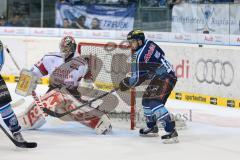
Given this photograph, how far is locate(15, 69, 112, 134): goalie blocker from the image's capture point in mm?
7113

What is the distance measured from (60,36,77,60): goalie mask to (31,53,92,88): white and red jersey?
0.07m

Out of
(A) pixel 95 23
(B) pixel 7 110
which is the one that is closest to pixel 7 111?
(B) pixel 7 110

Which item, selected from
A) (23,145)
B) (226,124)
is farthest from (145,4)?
(23,145)

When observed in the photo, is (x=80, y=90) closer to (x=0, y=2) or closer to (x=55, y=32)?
(x=55, y=32)

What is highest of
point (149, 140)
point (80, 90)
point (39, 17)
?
point (39, 17)

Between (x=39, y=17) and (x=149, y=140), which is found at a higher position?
(x=39, y=17)

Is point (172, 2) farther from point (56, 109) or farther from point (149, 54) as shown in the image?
point (149, 54)

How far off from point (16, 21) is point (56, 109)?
580 centimetres

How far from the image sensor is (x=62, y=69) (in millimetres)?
7266

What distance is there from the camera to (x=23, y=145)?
6.19m

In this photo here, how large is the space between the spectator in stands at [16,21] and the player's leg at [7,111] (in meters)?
6.76

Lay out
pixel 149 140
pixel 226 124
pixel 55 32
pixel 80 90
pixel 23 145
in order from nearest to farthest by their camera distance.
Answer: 1. pixel 23 145
2. pixel 149 140
3. pixel 80 90
4. pixel 226 124
5. pixel 55 32

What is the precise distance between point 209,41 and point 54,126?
3541 mm

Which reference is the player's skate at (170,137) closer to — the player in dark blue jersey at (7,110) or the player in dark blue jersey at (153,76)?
the player in dark blue jersey at (153,76)
